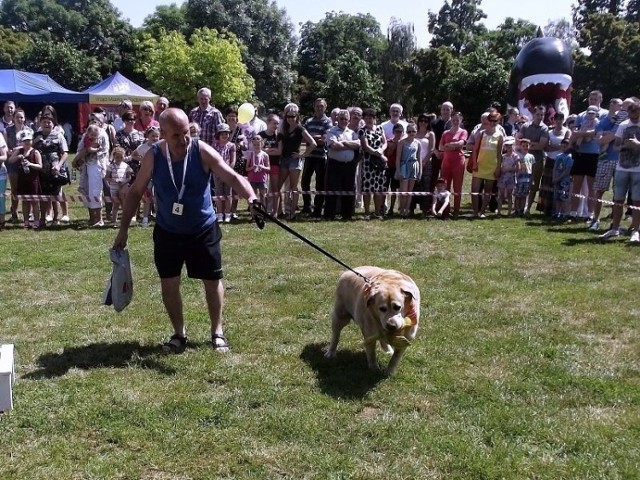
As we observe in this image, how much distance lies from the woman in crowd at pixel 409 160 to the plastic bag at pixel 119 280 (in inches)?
276

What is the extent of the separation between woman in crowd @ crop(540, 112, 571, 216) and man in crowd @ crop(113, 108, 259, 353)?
8210 mm

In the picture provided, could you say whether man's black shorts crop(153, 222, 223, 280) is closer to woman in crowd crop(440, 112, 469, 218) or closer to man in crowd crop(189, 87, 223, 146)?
man in crowd crop(189, 87, 223, 146)

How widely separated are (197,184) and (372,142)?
6.80 metres

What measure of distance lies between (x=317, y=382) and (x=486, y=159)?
26.0 ft

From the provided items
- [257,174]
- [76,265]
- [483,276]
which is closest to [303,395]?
[483,276]

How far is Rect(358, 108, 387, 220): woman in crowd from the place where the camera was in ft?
36.7

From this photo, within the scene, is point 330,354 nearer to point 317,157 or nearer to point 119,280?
point 119,280

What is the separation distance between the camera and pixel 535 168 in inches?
468

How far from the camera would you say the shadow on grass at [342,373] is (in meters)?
4.38

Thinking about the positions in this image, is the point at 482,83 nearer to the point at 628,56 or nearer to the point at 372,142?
the point at 628,56

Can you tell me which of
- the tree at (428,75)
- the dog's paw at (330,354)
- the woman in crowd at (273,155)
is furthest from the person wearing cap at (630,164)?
the tree at (428,75)

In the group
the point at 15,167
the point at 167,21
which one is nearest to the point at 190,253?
the point at 15,167

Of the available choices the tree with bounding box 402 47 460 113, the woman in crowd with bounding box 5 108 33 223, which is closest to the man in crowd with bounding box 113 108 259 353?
the woman in crowd with bounding box 5 108 33 223

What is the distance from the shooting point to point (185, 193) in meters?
4.77
